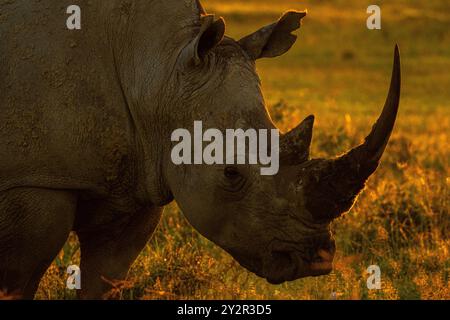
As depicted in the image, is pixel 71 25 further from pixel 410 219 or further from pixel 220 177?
pixel 410 219

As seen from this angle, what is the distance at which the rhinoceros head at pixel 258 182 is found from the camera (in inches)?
202

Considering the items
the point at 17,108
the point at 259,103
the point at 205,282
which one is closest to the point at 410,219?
the point at 205,282

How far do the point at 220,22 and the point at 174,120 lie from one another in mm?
524

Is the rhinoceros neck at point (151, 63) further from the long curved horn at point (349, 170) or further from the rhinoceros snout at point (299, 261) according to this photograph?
the long curved horn at point (349, 170)

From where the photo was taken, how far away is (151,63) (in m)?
5.60

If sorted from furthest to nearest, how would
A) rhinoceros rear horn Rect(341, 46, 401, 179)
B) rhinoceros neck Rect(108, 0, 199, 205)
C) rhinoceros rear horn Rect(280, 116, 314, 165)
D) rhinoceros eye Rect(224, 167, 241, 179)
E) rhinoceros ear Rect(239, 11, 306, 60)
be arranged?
rhinoceros ear Rect(239, 11, 306, 60), rhinoceros neck Rect(108, 0, 199, 205), rhinoceros eye Rect(224, 167, 241, 179), rhinoceros rear horn Rect(280, 116, 314, 165), rhinoceros rear horn Rect(341, 46, 401, 179)

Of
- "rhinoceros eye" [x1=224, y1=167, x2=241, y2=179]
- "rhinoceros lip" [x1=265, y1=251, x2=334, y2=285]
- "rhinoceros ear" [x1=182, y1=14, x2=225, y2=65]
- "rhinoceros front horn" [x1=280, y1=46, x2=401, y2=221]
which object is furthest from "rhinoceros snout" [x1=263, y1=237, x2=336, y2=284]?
"rhinoceros ear" [x1=182, y1=14, x2=225, y2=65]

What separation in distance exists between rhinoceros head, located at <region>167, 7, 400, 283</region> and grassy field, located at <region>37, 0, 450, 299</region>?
2.21ft

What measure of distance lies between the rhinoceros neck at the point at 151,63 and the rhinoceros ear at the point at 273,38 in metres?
0.31

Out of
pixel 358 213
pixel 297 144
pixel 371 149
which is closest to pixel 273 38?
pixel 297 144

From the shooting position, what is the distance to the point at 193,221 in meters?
5.46

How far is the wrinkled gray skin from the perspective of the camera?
17.2 feet

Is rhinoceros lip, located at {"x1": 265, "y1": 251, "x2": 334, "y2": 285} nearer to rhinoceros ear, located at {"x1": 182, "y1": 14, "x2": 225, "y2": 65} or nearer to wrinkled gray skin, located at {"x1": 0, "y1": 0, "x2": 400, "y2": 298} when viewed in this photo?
wrinkled gray skin, located at {"x1": 0, "y1": 0, "x2": 400, "y2": 298}

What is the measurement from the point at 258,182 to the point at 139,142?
661 millimetres
